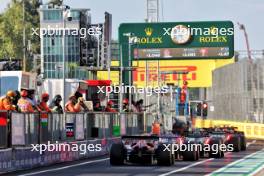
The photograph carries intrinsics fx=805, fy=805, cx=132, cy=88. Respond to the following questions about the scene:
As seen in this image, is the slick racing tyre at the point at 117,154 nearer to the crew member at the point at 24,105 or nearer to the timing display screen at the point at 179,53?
the crew member at the point at 24,105

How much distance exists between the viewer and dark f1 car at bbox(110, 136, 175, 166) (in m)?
23.5

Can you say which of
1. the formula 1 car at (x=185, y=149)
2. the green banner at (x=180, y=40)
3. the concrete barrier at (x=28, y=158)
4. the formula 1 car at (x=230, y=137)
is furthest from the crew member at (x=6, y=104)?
the green banner at (x=180, y=40)

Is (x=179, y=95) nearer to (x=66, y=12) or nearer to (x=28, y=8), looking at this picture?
(x=66, y=12)

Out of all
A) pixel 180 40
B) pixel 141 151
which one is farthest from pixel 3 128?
pixel 180 40

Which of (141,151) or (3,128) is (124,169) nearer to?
(141,151)

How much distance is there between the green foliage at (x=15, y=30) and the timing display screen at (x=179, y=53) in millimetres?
44298

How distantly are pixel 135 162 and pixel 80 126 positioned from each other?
532 cm

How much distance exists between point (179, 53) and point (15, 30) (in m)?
53.8

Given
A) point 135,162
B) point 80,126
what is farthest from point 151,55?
point 135,162

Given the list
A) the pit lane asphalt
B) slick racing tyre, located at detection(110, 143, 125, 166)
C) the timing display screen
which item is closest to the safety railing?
the pit lane asphalt

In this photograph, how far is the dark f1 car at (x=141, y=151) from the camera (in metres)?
23.5

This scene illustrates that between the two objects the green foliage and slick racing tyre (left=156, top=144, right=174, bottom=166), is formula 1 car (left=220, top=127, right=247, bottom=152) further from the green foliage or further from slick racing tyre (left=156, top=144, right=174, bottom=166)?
the green foliage

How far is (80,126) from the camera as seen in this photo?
29.0m

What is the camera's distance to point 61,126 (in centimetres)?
2664
